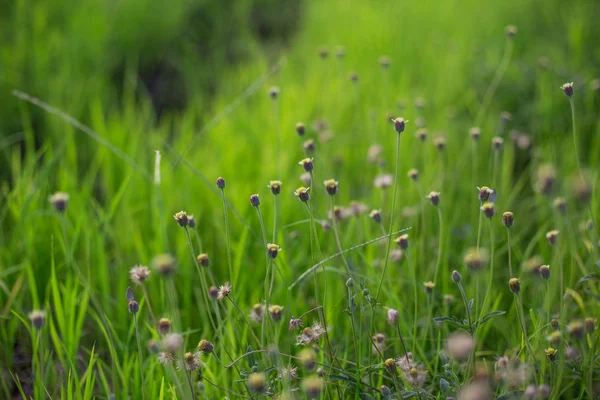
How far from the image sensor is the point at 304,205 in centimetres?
175

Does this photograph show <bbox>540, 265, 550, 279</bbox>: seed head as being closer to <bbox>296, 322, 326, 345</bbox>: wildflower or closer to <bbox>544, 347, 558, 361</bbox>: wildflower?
<bbox>544, 347, 558, 361</bbox>: wildflower

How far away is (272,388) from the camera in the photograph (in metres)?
1.04

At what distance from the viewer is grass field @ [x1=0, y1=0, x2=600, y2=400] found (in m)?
1.09

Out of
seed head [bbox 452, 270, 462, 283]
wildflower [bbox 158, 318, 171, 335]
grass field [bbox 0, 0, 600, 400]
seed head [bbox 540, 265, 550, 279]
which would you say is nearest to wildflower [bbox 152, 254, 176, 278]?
grass field [bbox 0, 0, 600, 400]

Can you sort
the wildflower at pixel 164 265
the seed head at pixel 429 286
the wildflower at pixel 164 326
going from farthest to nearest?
the seed head at pixel 429 286
the wildflower at pixel 164 326
the wildflower at pixel 164 265

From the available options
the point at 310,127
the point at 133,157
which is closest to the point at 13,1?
the point at 133,157

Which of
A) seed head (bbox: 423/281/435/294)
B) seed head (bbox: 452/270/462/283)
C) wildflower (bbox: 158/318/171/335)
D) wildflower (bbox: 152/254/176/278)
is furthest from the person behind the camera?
seed head (bbox: 423/281/435/294)

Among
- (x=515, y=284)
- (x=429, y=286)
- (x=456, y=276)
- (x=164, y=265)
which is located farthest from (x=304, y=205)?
(x=164, y=265)

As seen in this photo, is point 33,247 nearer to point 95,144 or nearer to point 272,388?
point 95,144

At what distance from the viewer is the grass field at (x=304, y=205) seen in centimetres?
109

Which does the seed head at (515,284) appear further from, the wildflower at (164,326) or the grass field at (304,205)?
the wildflower at (164,326)

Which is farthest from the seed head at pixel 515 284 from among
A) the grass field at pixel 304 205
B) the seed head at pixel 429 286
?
the seed head at pixel 429 286

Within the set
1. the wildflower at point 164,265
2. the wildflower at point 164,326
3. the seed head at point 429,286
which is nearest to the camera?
the wildflower at point 164,265

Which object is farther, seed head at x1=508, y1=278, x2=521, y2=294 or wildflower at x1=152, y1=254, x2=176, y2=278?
seed head at x1=508, y1=278, x2=521, y2=294
